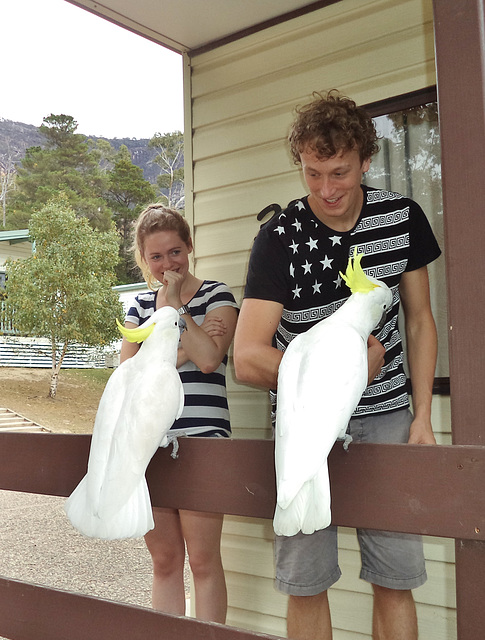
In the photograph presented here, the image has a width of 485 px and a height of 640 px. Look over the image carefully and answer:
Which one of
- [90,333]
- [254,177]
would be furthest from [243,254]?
[90,333]

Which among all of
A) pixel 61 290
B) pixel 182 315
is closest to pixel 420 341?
pixel 182 315

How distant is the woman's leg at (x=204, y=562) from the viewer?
1681mm

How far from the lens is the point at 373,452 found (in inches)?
36.2

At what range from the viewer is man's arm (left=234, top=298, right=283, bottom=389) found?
1.34m

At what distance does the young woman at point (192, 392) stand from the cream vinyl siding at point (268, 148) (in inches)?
25.6

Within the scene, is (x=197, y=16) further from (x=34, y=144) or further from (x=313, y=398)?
(x=34, y=144)

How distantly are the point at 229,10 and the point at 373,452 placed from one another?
2.07 m

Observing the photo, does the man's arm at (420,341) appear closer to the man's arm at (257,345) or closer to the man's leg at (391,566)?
the man's leg at (391,566)

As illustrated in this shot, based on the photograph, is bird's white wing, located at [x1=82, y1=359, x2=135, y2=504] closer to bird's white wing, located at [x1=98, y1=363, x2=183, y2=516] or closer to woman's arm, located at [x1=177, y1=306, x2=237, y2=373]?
bird's white wing, located at [x1=98, y1=363, x2=183, y2=516]

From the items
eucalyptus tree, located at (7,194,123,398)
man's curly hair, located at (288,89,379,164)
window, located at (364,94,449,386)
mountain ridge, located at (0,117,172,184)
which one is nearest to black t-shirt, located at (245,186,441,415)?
man's curly hair, located at (288,89,379,164)

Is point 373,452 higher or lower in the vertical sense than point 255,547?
higher

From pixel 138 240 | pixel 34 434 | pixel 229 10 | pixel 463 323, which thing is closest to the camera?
pixel 463 323

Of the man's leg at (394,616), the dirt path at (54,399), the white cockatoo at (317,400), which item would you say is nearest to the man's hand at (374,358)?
the white cockatoo at (317,400)

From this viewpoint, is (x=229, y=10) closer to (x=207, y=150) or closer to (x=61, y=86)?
(x=207, y=150)
